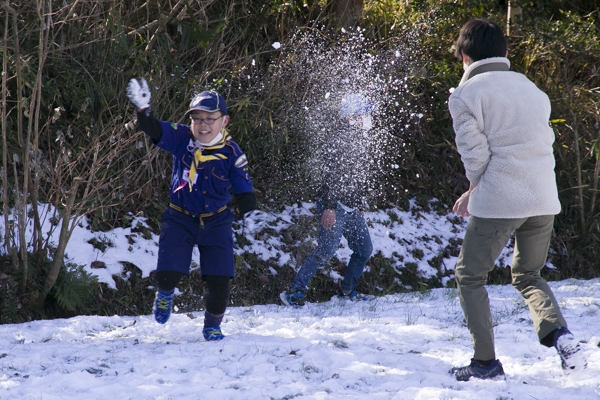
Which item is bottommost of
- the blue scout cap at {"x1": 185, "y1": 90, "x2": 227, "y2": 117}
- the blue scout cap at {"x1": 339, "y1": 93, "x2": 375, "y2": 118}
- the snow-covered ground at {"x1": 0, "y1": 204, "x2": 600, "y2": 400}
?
the snow-covered ground at {"x1": 0, "y1": 204, "x2": 600, "y2": 400}

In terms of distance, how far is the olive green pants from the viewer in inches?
124

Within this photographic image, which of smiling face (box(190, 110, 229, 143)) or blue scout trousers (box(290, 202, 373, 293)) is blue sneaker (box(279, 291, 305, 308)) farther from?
smiling face (box(190, 110, 229, 143))

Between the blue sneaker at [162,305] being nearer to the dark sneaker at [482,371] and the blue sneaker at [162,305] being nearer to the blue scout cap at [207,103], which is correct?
the blue scout cap at [207,103]

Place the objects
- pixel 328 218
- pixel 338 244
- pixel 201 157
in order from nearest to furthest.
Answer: pixel 201 157 < pixel 328 218 < pixel 338 244

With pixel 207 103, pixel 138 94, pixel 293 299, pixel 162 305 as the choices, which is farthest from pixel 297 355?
pixel 293 299

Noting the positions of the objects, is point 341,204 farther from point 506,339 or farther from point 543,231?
point 543,231

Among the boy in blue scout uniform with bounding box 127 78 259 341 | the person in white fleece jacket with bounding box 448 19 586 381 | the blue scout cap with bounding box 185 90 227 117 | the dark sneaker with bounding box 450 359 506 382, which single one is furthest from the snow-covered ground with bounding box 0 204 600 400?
the blue scout cap with bounding box 185 90 227 117

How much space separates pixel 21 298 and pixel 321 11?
511 cm

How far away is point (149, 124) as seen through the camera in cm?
390

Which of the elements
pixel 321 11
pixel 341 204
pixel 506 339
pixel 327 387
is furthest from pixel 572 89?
A: pixel 327 387

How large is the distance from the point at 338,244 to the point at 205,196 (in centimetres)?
199

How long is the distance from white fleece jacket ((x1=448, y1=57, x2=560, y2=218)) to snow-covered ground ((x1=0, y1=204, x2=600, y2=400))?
883 millimetres

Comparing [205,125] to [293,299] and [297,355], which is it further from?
[293,299]

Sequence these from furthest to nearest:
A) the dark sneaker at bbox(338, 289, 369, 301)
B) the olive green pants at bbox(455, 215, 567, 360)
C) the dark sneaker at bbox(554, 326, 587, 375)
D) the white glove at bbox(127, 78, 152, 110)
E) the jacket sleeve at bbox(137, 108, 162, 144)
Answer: the dark sneaker at bbox(338, 289, 369, 301) < the jacket sleeve at bbox(137, 108, 162, 144) < the white glove at bbox(127, 78, 152, 110) < the olive green pants at bbox(455, 215, 567, 360) < the dark sneaker at bbox(554, 326, 587, 375)
